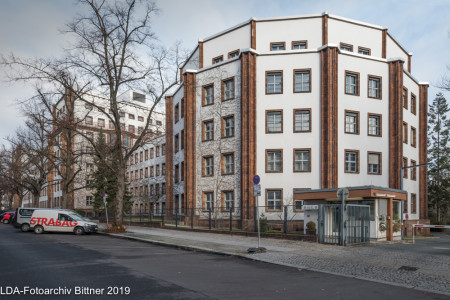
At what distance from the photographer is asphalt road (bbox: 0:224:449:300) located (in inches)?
324

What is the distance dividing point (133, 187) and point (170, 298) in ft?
219

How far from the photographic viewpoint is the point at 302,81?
35281 millimetres

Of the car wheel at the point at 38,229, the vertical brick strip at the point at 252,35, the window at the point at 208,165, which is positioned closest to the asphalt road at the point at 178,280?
the car wheel at the point at 38,229

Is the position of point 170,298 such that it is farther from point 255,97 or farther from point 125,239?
point 255,97

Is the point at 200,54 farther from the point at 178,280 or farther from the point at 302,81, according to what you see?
the point at 178,280

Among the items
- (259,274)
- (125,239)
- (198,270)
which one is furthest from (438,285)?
(125,239)

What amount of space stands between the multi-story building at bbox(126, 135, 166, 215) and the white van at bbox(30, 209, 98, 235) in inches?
1034

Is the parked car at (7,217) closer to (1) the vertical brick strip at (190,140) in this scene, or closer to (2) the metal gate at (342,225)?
(1) the vertical brick strip at (190,140)

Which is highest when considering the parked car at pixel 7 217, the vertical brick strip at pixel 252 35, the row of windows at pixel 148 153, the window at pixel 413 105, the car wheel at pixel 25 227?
the vertical brick strip at pixel 252 35

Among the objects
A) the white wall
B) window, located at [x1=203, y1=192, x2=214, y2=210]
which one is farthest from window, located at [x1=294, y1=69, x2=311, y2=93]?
window, located at [x1=203, y1=192, x2=214, y2=210]

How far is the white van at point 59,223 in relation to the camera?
2697 centimetres

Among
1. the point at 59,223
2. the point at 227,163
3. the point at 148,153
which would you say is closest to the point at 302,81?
the point at 227,163

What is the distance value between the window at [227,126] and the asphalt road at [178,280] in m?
23.2

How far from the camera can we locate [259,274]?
37.0 ft
